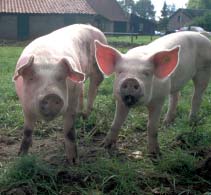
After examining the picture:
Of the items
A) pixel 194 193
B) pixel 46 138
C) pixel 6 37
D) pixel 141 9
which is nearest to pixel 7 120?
pixel 46 138

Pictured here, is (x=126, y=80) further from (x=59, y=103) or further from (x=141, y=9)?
(x=141, y=9)

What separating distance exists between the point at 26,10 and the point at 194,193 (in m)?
29.3

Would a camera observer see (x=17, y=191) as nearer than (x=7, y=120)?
Yes

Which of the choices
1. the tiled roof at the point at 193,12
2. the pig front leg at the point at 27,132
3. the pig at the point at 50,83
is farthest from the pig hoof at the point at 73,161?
the tiled roof at the point at 193,12

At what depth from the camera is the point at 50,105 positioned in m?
3.51

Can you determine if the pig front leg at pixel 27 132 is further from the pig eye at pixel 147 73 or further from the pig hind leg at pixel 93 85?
the pig hind leg at pixel 93 85

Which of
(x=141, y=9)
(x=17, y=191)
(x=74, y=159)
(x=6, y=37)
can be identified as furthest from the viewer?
(x=141, y=9)

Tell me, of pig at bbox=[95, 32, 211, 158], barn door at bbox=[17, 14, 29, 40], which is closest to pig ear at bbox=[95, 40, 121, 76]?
pig at bbox=[95, 32, 211, 158]

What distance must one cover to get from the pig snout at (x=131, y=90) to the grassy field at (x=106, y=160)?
632 millimetres

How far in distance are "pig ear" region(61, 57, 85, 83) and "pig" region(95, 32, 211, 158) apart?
0.36 metres

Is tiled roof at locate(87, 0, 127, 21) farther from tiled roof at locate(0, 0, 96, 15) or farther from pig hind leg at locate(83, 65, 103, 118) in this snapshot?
pig hind leg at locate(83, 65, 103, 118)

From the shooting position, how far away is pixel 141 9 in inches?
3770

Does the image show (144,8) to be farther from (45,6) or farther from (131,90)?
(131,90)

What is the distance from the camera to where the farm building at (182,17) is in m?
64.4
